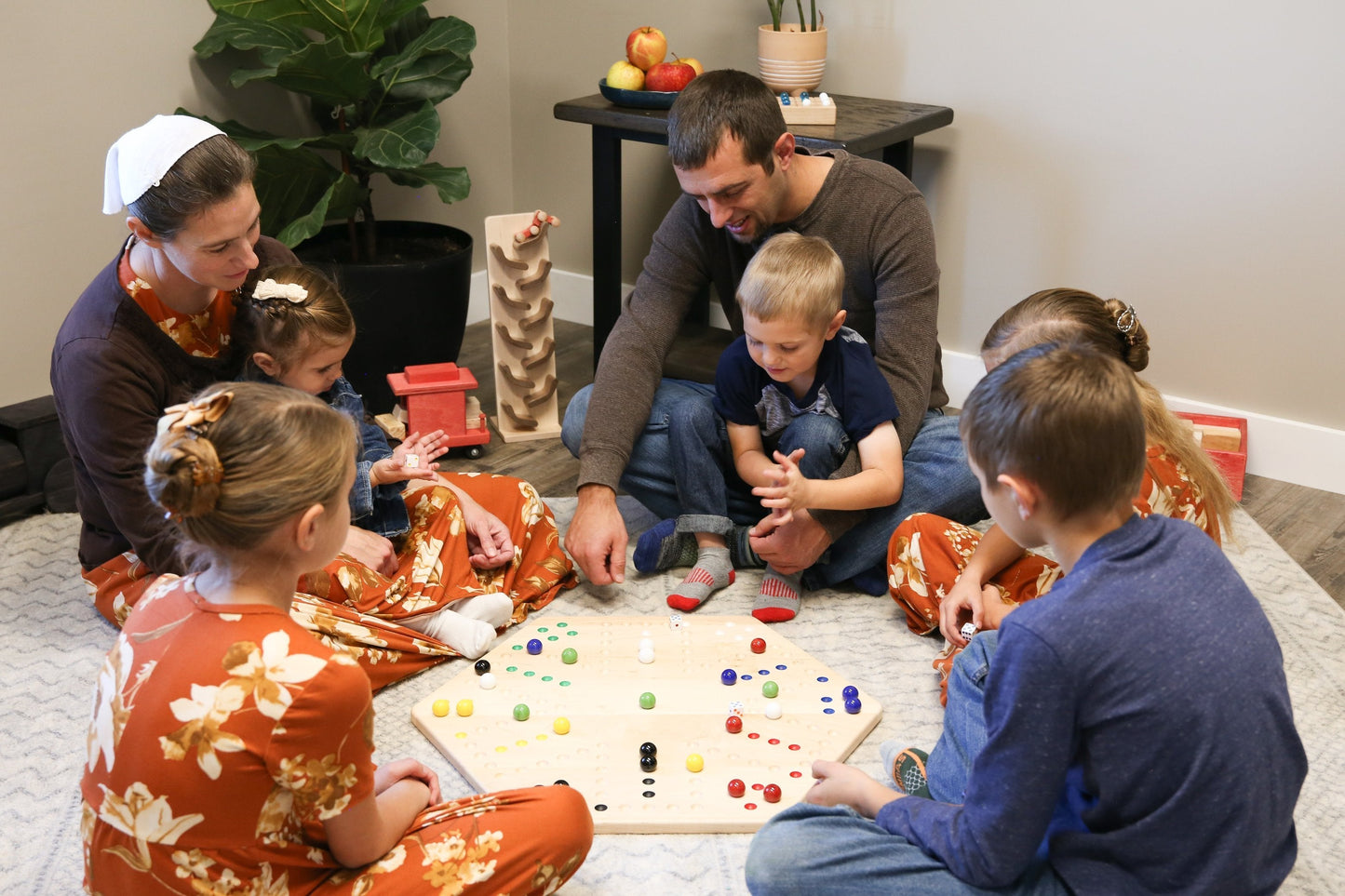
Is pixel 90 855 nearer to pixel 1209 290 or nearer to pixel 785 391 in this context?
pixel 785 391

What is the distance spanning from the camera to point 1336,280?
8.27 ft

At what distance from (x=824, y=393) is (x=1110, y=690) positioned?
3.41 feet

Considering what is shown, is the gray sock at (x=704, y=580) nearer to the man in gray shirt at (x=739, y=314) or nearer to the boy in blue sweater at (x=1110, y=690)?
the man in gray shirt at (x=739, y=314)

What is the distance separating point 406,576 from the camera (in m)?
1.96

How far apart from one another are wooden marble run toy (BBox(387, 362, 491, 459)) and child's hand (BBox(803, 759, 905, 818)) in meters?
1.49

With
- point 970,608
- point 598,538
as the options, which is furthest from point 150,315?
point 970,608

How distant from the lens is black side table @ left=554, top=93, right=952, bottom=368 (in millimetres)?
2545

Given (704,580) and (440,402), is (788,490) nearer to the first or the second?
(704,580)

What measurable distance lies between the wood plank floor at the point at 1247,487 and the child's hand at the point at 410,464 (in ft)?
2.10

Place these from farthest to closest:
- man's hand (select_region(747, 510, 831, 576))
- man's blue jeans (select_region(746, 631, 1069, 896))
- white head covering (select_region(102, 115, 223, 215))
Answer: man's hand (select_region(747, 510, 831, 576)), white head covering (select_region(102, 115, 223, 215)), man's blue jeans (select_region(746, 631, 1069, 896))

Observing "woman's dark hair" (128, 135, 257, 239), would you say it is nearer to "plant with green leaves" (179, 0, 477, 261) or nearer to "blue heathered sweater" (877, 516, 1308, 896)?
"plant with green leaves" (179, 0, 477, 261)

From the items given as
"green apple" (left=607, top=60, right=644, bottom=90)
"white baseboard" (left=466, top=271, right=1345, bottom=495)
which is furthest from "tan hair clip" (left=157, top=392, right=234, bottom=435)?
"white baseboard" (left=466, top=271, right=1345, bottom=495)

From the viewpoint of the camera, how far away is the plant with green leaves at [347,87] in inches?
103

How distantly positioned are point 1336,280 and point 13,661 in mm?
2634
